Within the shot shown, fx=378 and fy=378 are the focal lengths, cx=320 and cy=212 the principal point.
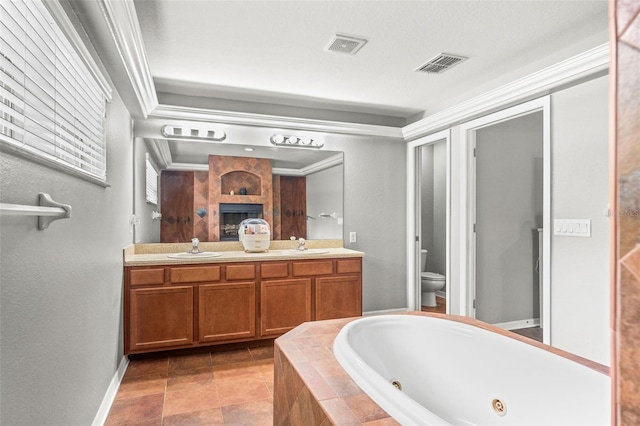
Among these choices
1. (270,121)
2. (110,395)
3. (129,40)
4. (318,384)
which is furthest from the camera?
(270,121)

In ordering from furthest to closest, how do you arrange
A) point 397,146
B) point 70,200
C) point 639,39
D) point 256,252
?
1. point 397,146
2. point 256,252
3. point 70,200
4. point 639,39

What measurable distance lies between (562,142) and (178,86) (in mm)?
3106

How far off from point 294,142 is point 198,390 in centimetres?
249

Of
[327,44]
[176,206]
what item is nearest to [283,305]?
[176,206]

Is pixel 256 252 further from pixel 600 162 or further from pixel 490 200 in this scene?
pixel 600 162

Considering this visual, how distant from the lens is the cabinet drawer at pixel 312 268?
3.46 meters

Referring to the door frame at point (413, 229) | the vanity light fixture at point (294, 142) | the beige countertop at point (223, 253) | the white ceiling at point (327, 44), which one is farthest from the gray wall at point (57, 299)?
the door frame at point (413, 229)

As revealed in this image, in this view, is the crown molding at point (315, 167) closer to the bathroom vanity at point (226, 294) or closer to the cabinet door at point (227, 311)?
the bathroom vanity at point (226, 294)

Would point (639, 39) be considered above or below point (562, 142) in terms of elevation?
below

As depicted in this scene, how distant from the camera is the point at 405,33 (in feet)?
8.03

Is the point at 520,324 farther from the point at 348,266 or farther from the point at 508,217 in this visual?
the point at 348,266

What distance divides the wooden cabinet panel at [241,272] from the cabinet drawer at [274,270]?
0.08 meters

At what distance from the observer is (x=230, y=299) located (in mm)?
3215

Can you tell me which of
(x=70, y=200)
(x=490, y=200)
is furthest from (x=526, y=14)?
(x=70, y=200)
